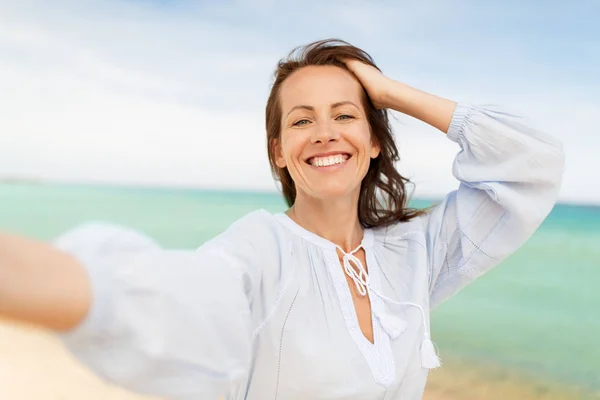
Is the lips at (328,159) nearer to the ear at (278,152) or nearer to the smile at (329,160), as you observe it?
the smile at (329,160)

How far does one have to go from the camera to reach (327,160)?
1792 mm

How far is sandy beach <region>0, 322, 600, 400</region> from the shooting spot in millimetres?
4586

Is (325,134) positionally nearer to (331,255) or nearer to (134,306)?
(331,255)

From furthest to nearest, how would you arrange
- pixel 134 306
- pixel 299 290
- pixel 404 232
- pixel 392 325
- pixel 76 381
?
pixel 76 381 < pixel 404 232 < pixel 392 325 < pixel 299 290 < pixel 134 306

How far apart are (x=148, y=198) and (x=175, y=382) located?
31.8 metres

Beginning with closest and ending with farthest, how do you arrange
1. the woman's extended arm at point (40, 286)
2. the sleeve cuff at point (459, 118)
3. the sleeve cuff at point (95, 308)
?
1. the woman's extended arm at point (40, 286)
2. the sleeve cuff at point (95, 308)
3. the sleeve cuff at point (459, 118)

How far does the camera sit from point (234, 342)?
44.7 inches

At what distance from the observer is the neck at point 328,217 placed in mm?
1866

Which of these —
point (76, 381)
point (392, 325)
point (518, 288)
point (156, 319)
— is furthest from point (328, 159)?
point (518, 288)

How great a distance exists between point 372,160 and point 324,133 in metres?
0.39

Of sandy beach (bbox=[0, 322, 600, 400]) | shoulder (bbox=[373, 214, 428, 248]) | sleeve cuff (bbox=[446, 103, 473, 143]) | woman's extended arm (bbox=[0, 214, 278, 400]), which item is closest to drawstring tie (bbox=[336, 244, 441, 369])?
shoulder (bbox=[373, 214, 428, 248])

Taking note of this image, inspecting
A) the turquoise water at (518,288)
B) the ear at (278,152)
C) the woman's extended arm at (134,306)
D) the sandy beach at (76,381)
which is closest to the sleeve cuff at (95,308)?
the woman's extended arm at (134,306)

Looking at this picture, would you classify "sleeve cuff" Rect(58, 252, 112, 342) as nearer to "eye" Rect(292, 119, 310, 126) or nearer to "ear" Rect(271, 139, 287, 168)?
"eye" Rect(292, 119, 310, 126)

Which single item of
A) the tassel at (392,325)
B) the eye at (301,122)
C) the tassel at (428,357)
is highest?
the eye at (301,122)
